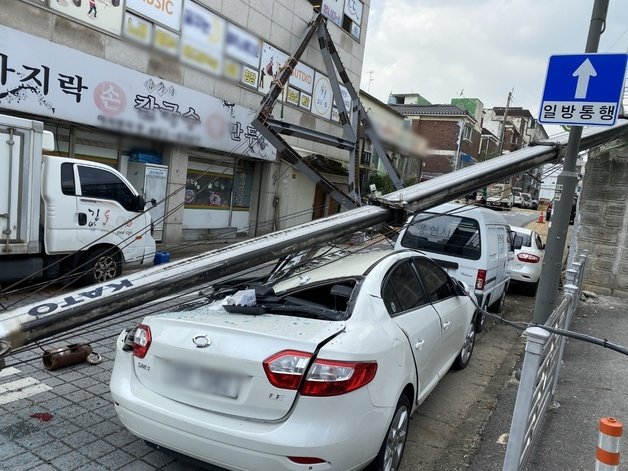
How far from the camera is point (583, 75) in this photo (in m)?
4.40

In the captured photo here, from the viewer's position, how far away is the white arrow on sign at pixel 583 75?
4.35 meters

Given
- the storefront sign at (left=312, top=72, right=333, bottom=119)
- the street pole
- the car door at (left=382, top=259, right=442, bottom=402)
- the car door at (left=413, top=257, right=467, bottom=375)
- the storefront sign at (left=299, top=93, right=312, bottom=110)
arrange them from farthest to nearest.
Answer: the storefront sign at (left=312, top=72, right=333, bottom=119), the storefront sign at (left=299, top=93, right=312, bottom=110), the street pole, the car door at (left=413, top=257, right=467, bottom=375), the car door at (left=382, top=259, right=442, bottom=402)

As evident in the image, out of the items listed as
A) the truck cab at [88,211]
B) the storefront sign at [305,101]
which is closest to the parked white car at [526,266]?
the truck cab at [88,211]

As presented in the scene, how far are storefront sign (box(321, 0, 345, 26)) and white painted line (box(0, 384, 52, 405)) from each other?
51.4ft

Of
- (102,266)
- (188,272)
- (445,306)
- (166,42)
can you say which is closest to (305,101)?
(102,266)

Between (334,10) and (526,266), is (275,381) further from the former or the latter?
(334,10)

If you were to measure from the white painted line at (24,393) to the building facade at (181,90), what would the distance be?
6.76 ft

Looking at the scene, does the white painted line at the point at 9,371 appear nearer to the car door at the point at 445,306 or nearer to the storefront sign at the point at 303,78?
the car door at the point at 445,306

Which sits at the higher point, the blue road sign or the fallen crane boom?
the blue road sign

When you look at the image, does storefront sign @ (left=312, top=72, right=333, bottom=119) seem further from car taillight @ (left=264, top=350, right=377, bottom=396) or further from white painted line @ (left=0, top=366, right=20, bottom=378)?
car taillight @ (left=264, top=350, right=377, bottom=396)

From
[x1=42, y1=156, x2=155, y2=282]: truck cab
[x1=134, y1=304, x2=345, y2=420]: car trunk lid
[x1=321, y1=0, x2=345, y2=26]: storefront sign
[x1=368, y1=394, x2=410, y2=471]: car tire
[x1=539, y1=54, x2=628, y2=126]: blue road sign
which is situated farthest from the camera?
[x1=321, y1=0, x2=345, y2=26]: storefront sign

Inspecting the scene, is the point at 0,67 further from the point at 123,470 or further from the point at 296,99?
the point at 296,99

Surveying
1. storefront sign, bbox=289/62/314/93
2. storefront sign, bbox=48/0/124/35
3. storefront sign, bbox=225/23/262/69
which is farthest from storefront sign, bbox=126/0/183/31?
storefront sign, bbox=289/62/314/93

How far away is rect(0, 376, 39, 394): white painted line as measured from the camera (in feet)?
12.6
